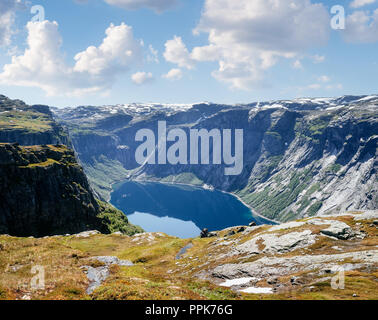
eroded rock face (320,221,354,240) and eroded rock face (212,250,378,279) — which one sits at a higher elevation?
eroded rock face (320,221,354,240)

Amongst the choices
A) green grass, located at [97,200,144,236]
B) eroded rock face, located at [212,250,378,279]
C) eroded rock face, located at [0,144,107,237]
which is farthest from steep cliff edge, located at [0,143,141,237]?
eroded rock face, located at [212,250,378,279]

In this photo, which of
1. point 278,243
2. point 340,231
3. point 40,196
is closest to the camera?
point 340,231

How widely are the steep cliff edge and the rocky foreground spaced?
7225 cm

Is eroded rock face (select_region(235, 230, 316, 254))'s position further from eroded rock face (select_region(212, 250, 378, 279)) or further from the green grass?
the green grass

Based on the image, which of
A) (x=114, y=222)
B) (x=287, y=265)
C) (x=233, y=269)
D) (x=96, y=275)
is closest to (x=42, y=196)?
(x=114, y=222)

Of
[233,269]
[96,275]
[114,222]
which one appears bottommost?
[114,222]

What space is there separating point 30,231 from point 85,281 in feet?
340

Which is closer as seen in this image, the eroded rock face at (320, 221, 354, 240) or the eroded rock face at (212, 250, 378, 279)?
the eroded rock face at (212, 250, 378, 279)

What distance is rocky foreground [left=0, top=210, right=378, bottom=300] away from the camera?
1086 inches

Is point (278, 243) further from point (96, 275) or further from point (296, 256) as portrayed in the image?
point (96, 275)

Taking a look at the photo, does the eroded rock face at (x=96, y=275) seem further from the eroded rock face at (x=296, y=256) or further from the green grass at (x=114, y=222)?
the green grass at (x=114, y=222)

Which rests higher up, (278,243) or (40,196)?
(278,243)

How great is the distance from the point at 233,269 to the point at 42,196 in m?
112

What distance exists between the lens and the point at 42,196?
128 m
